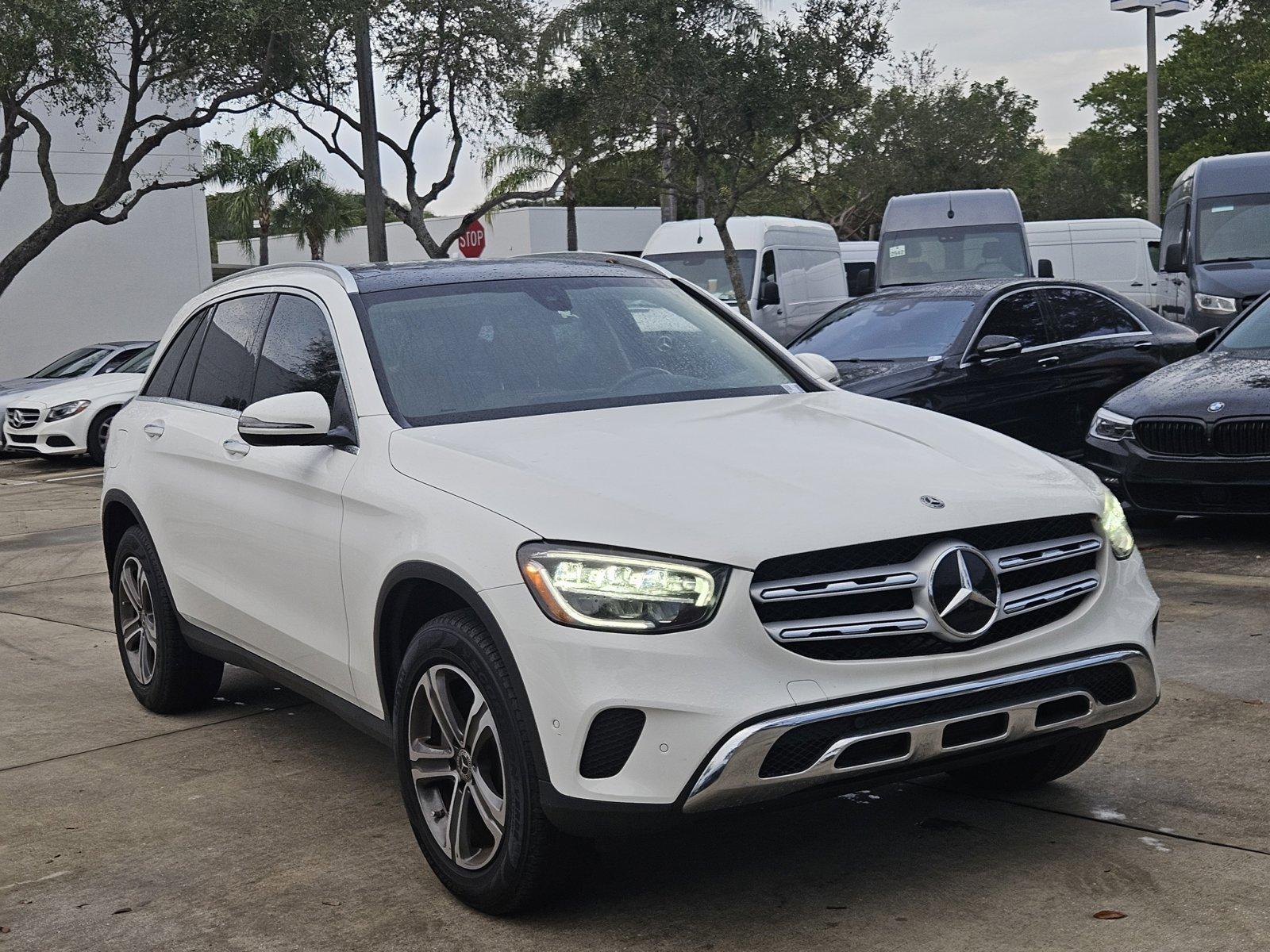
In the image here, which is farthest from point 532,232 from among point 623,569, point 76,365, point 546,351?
point 623,569

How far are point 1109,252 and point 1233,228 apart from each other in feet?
32.9

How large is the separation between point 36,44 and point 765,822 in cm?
2111

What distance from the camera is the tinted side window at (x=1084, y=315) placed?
11375mm

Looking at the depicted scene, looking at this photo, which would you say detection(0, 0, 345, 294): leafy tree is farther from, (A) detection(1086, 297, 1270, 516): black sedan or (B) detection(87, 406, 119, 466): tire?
(A) detection(1086, 297, 1270, 516): black sedan

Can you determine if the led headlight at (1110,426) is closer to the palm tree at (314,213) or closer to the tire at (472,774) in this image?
the tire at (472,774)

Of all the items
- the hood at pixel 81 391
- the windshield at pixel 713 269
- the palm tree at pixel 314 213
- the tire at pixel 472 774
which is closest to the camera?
the tire at pixel 472 774

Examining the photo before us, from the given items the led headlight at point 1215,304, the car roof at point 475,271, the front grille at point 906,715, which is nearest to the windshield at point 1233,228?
the led headlight at point 1215,304

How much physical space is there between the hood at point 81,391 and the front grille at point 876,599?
1676cm

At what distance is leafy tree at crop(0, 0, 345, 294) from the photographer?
21.8m

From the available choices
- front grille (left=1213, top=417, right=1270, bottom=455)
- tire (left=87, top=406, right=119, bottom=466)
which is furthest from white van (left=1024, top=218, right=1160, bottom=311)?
front grille (left=1213, top=417, right=1270, bottom=455)

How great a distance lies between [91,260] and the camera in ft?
97.8

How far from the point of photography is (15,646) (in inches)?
303

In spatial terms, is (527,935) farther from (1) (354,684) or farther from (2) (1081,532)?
(2) (1081,532)

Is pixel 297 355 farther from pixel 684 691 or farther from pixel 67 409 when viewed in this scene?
pixel 67 409
